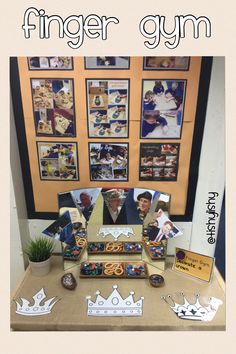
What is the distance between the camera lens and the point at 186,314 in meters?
1.16

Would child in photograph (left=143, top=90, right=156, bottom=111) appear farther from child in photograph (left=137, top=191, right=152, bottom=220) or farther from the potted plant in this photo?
the potted plant

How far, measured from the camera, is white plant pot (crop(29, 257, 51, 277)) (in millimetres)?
1323

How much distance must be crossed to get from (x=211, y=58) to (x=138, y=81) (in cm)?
29

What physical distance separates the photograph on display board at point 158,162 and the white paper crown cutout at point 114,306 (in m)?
0.52

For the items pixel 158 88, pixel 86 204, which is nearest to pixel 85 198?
pixel 86 204

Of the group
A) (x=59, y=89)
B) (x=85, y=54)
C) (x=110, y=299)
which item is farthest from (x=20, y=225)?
(x=85, y=54)

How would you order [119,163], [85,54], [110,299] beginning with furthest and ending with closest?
[119,163] < [110,299] < [85,54]

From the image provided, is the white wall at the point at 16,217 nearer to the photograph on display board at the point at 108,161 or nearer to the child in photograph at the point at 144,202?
the photograph on display board at the point at 108,161

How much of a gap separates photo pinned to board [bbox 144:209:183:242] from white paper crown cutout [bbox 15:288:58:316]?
1.64 ft

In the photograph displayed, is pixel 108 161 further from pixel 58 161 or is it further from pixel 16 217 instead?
pixel 16 217

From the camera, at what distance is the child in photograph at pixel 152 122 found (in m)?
1.25

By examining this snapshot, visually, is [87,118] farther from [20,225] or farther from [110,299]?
[110,299]

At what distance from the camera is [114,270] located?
133cm

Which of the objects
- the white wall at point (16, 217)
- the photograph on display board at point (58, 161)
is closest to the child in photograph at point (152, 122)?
the photograph on display board at point (58, 161)
